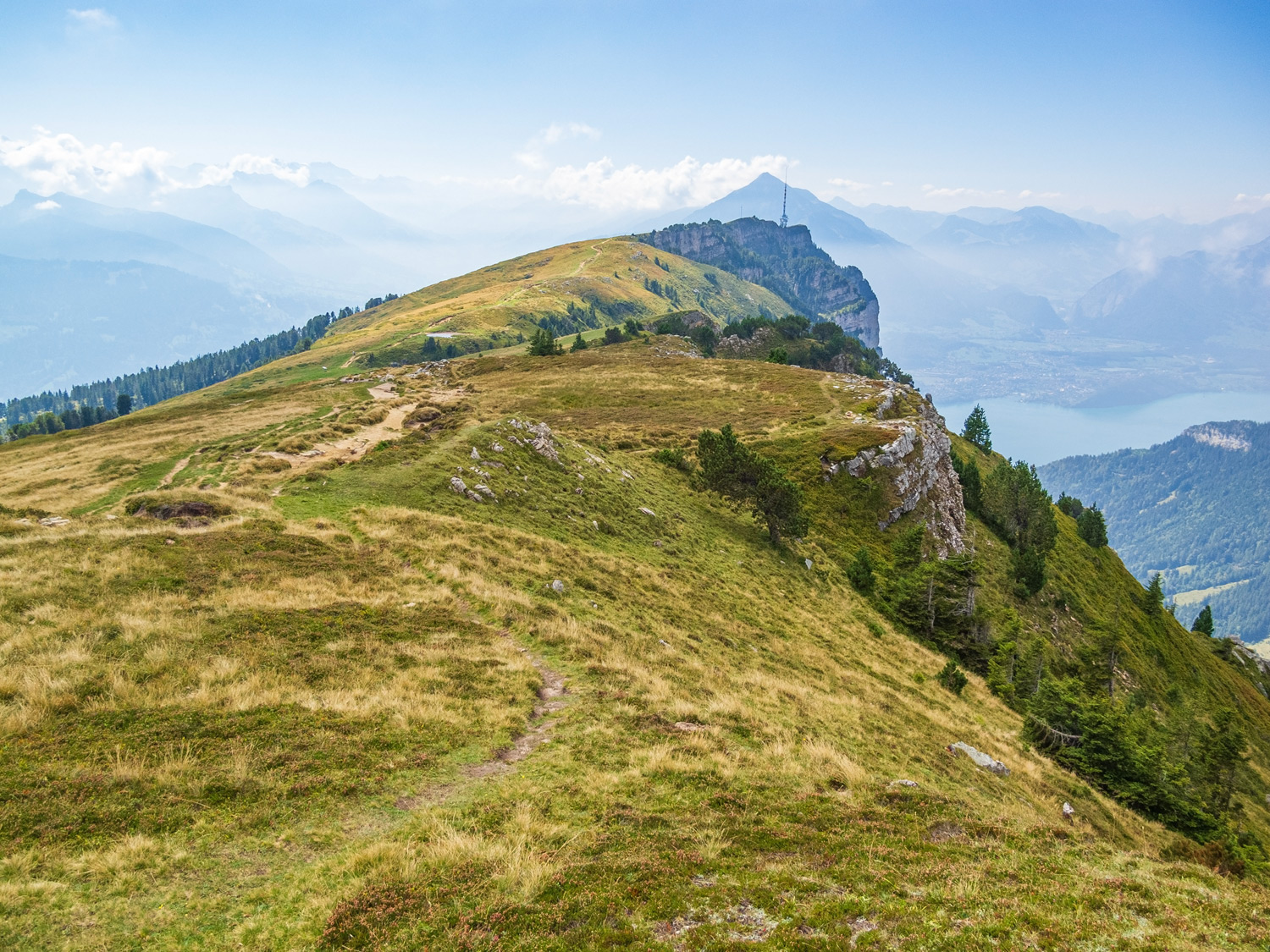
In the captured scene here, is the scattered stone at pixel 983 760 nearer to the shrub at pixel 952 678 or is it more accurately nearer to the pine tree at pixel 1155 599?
the shrub at pixel 952 678

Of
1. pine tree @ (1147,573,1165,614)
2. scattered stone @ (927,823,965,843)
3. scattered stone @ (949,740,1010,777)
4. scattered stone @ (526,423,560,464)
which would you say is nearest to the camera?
scattered stone @ (927,823,965,843)

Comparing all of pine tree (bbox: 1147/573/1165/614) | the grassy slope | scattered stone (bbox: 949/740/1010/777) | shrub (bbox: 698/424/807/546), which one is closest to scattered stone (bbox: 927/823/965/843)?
Result: the grassy slope

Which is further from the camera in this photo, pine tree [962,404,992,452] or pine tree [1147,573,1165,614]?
pine tree [962,404,992,452]

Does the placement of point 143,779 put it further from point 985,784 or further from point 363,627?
point 985,784

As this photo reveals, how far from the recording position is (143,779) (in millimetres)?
11523

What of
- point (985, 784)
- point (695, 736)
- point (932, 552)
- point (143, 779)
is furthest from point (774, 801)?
point (932, 552)

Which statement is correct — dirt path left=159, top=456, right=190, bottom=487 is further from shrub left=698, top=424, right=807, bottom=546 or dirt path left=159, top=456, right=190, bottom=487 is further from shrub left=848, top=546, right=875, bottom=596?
shrub left=848, top=546, right=875, bottom=596

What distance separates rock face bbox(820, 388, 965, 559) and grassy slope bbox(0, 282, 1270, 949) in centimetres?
3503

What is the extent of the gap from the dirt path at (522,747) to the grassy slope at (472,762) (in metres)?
0.21

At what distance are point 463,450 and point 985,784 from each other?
117 ft

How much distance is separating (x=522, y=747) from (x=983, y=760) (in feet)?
64.6

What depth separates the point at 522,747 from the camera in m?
15.9

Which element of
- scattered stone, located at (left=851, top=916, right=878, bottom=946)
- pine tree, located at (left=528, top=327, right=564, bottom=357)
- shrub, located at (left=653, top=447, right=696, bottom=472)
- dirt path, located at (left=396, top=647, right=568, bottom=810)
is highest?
pine tree, located at (left=528, top=327, right=564, bottom=357)

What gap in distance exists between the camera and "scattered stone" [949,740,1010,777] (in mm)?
22859
